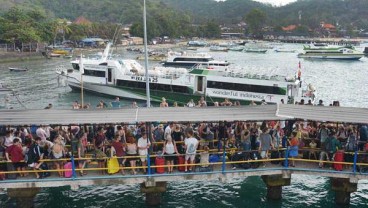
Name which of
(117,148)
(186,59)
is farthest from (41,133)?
(186,59)

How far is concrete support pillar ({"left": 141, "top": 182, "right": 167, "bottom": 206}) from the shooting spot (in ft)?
55.7

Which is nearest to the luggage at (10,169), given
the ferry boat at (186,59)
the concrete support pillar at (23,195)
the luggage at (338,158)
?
the concrete support pillar at (23,195)

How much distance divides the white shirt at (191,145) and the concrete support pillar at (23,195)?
6307mm

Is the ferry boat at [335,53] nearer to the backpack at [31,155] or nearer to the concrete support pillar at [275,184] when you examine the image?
the concrete support pillar at [275,184]

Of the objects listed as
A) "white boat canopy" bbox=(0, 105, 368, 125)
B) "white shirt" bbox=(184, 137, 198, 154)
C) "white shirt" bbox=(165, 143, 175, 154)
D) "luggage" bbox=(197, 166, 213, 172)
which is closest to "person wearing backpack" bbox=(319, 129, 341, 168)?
"white boat canopy" bbox=(0, 105, 368, 125)

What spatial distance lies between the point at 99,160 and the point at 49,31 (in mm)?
109919

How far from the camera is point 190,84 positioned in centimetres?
4197

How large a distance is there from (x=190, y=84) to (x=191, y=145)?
86.3 ft

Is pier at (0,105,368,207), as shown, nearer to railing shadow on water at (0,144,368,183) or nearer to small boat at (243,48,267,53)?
railing shadow on water at (0,144,368,183)

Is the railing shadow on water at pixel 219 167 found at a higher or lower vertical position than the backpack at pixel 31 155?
lower

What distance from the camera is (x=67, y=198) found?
19.6 meters

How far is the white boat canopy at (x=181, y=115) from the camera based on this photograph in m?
15.8

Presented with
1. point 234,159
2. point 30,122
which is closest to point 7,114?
point 30,122

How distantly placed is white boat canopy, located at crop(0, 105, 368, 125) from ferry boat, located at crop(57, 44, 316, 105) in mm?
18267
